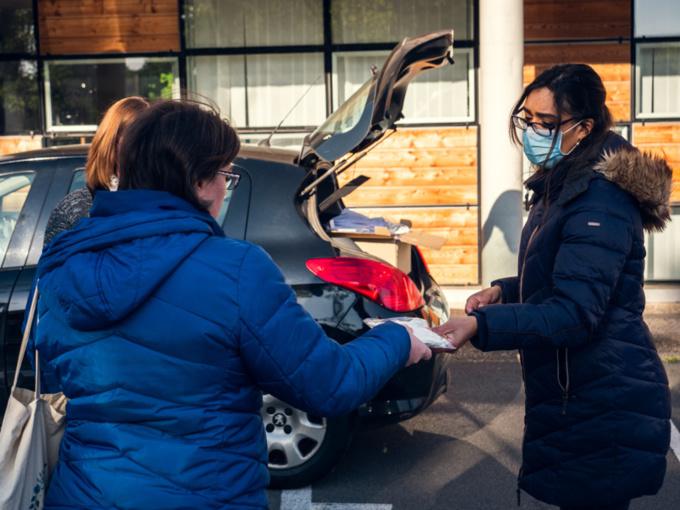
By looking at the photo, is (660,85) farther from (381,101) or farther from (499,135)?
(381,101)

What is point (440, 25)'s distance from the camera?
9953 millimetres

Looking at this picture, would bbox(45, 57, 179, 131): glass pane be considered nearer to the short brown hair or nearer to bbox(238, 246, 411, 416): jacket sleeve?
the short brown hair

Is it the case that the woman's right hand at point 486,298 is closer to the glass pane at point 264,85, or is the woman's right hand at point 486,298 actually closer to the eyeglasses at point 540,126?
the eyeglasses at point 540,126

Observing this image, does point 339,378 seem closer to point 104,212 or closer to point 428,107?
point 104,212

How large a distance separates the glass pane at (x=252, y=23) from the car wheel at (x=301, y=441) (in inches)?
239

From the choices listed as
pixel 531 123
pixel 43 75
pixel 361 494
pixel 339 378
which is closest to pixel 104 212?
pixel 339 378

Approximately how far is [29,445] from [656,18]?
354 inches

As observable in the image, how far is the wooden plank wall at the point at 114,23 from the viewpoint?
10039 mm

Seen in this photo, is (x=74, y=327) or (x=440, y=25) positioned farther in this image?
(x=440, y=25)

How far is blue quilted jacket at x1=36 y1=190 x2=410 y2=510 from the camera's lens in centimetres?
192

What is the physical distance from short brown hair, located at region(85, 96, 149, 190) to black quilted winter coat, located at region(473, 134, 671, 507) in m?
1.45

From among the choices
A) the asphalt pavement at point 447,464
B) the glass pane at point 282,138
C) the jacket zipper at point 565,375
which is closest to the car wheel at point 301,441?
the asphalt pavement at point 447,464

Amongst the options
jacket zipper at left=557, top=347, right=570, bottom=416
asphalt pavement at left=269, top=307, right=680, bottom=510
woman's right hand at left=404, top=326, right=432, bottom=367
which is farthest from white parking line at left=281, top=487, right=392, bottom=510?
woman's right hand at left=404, top=326, right=432, bottom=367

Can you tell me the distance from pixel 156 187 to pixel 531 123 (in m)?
1.39
